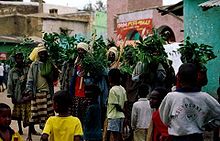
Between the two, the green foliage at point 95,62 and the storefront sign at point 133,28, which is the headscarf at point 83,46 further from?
the storefront sign at point 133,28

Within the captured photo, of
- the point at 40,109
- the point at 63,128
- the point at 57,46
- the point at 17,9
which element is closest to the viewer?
the point at 63,128

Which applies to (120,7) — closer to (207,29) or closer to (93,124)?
(207,29)

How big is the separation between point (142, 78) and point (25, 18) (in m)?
31.8

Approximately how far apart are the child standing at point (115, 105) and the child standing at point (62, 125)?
2.95 metres

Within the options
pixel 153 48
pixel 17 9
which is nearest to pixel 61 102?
pixel 153 48

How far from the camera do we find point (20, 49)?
1158 centimetres

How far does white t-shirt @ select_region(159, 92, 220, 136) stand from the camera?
4.94 metres

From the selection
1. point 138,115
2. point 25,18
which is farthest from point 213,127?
point 25,18

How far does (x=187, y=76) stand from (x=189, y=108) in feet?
0.93

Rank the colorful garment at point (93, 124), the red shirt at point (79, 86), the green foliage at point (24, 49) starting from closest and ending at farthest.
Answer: the colorful garment at point (93, 124) < the red shirt at point (79, 86) < the green foliage at point (24, 49)

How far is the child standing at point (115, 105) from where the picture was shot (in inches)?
340

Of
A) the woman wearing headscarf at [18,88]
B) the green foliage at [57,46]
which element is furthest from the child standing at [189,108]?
the woman wearing headscarf at [18,88]

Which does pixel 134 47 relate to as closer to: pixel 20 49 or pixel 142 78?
pixel 142 78

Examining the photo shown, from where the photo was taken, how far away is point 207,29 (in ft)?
40.9
